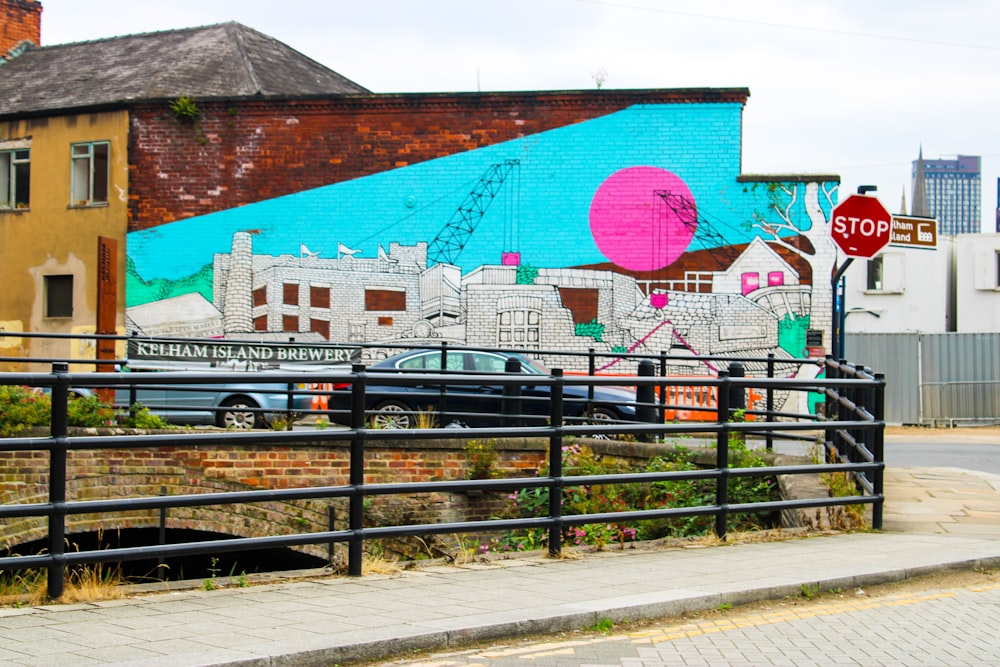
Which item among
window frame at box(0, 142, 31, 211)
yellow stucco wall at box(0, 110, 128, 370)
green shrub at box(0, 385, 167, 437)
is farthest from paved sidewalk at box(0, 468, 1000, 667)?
window frame at box(0, 142, 31, 211)

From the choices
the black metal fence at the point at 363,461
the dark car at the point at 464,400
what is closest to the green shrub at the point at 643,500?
the black metal fence at the point at 363,461

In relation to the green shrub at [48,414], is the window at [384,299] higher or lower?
higher

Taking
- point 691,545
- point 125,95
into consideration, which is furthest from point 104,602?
point 125,95

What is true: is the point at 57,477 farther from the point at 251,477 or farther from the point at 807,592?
the point at 251,477

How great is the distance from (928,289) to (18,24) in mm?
34105

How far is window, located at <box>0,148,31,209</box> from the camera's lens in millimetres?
30312

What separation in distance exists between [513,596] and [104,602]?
233cm

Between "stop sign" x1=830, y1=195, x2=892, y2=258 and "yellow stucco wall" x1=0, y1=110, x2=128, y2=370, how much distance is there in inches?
Result: 809

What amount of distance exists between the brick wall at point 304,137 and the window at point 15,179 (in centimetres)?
363

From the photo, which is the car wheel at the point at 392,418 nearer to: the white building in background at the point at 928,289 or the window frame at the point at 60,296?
the window frame at the point at 60,296

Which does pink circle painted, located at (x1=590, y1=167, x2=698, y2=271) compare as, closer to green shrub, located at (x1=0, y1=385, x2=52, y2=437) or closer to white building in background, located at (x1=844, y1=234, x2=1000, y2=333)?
green shrub, located at (x1=0, y1=385, x2=52, y2=437)

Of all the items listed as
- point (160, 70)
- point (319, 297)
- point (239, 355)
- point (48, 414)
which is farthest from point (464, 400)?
point (160, 70)

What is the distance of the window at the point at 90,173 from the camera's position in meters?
29.1

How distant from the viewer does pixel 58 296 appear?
97.2ft
